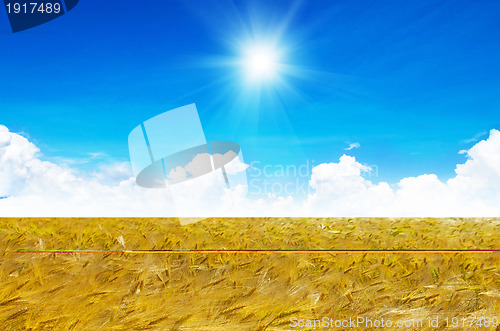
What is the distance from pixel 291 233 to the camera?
430cm

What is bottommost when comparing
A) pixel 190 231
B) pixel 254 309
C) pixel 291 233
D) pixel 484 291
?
pixel 484 291

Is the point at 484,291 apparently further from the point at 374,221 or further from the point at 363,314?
the point at 374,221

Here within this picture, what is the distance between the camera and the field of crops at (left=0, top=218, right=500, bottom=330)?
212cm

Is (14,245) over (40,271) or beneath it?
over

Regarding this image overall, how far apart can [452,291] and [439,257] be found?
79 cm

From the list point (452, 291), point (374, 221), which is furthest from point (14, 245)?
point (374, 221)

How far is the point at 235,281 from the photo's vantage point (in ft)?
8.46

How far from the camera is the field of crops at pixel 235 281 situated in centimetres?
212
